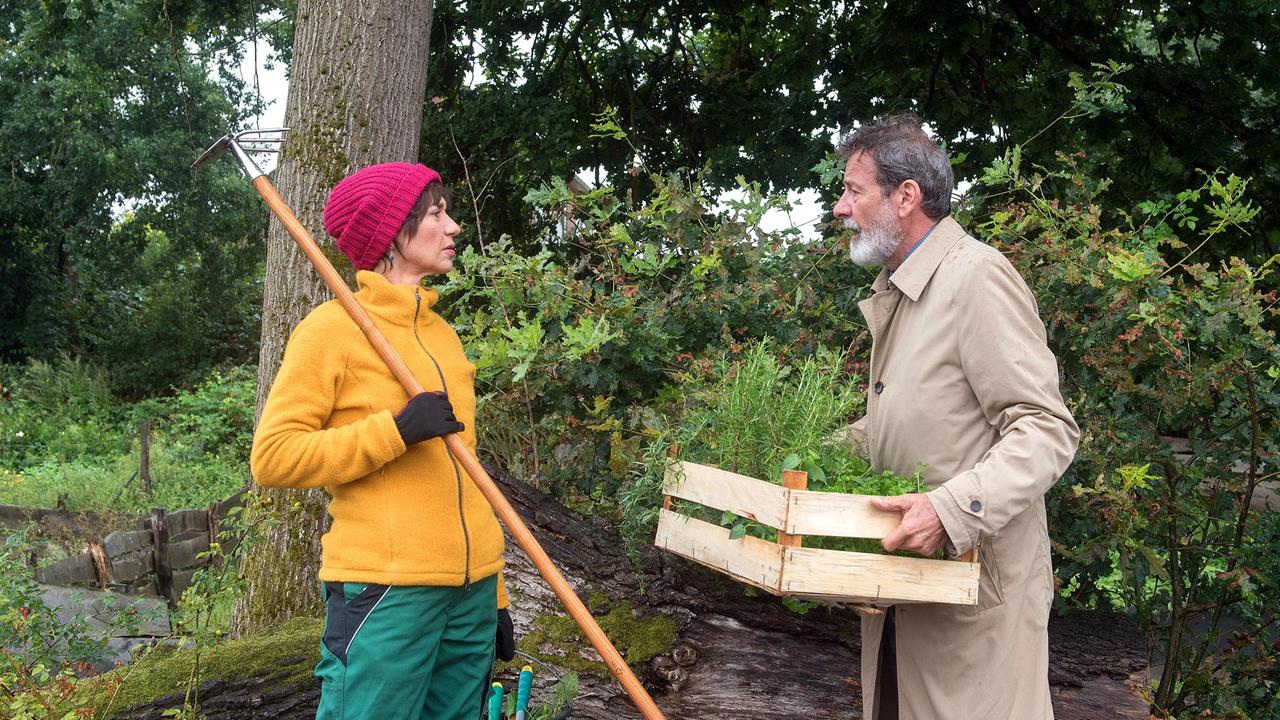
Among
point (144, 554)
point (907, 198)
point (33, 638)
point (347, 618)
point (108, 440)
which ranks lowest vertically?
point (144, 554)

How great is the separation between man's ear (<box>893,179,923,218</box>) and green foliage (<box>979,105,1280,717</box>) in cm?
157

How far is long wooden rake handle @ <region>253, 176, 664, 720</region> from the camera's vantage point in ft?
8.24

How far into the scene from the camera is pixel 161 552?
9.09 metres

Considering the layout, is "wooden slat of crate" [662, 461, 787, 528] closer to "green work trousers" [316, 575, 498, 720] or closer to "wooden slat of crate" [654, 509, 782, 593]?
"wooden slat of crate" [654, 509, 782, 593]

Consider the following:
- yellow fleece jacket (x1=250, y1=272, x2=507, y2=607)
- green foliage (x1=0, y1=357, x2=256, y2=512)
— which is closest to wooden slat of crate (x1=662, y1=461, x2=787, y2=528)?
yellow fleece jacket (x1=250, y1=272, x2=507, y2=607)

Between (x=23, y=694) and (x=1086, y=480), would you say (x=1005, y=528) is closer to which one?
(x=1086, y=480)

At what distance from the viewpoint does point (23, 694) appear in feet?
11.2

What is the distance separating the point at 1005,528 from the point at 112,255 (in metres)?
21.8

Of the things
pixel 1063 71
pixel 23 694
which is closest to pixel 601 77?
pixel 1063 71

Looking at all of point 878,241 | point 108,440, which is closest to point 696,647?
point 878,241

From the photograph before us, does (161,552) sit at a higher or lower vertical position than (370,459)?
lower

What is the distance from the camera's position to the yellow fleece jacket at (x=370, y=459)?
2.36 metres

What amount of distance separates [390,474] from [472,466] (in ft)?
0.62

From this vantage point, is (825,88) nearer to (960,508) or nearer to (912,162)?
(912,162)
